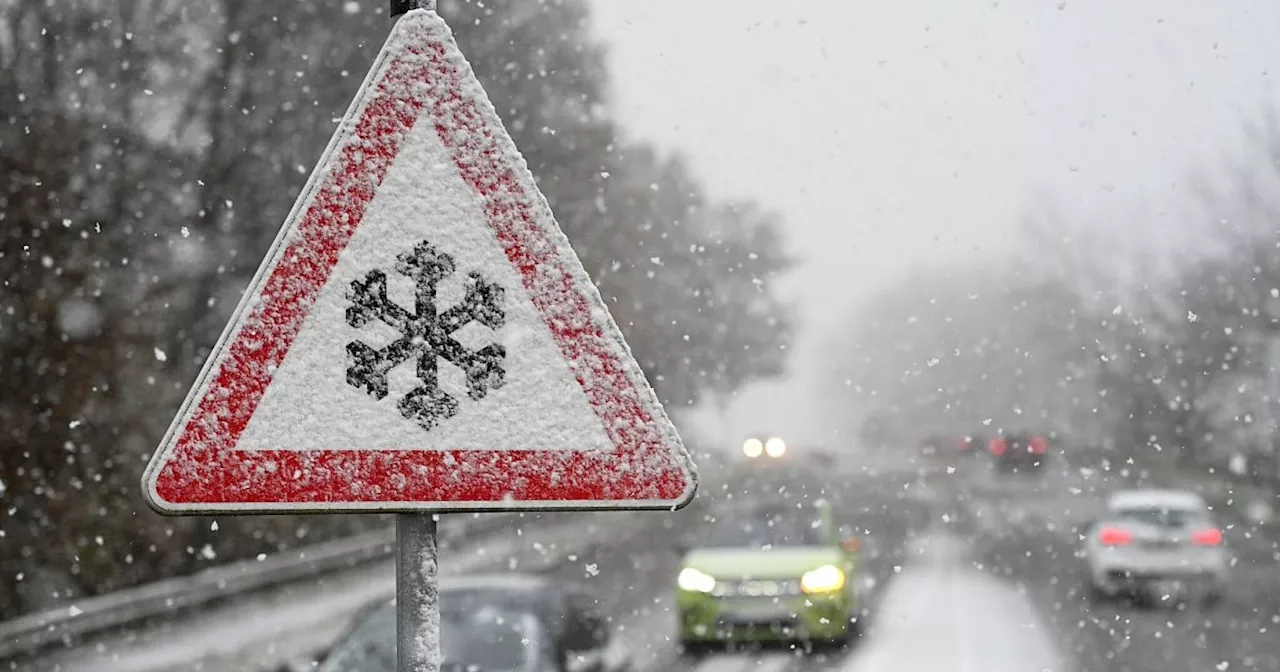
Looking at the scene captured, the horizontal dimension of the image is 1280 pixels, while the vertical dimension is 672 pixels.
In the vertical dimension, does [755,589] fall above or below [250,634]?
below

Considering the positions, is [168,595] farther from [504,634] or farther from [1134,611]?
[1134,611]

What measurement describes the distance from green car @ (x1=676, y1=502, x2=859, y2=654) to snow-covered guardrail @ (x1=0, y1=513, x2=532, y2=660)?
2.52 m

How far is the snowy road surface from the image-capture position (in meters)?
13.8

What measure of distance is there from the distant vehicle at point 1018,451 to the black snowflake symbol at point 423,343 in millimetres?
46479

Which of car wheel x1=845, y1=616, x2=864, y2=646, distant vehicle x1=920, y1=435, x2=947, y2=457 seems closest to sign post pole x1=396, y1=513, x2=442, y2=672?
car wheel x1=845, y1=616, x2=864, y2=646

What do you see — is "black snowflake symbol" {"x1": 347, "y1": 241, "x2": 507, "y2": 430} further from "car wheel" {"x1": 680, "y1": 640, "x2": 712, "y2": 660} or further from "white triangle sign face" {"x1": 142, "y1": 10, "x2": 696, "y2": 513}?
"car wheel" {"x1": 680, "y1": 640, "x2": 712, "y2": 660}

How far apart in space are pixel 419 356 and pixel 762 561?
11856mm

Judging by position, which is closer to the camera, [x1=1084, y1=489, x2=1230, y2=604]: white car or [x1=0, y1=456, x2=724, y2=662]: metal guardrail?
[x1=0, y1=456, x2=724, y2=662]: metal guardrail

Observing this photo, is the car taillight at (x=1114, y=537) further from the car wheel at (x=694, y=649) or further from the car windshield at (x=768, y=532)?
the car wheel at (x=694, y=649)

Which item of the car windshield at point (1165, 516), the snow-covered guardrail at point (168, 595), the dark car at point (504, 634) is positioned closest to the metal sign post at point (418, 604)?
the dark car at point (504, 634)

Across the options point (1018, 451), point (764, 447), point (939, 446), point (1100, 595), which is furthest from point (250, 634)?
point (939, 446)

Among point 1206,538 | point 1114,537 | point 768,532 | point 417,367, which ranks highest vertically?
point 1114,537

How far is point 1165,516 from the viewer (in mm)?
19359

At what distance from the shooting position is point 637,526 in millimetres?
38938
